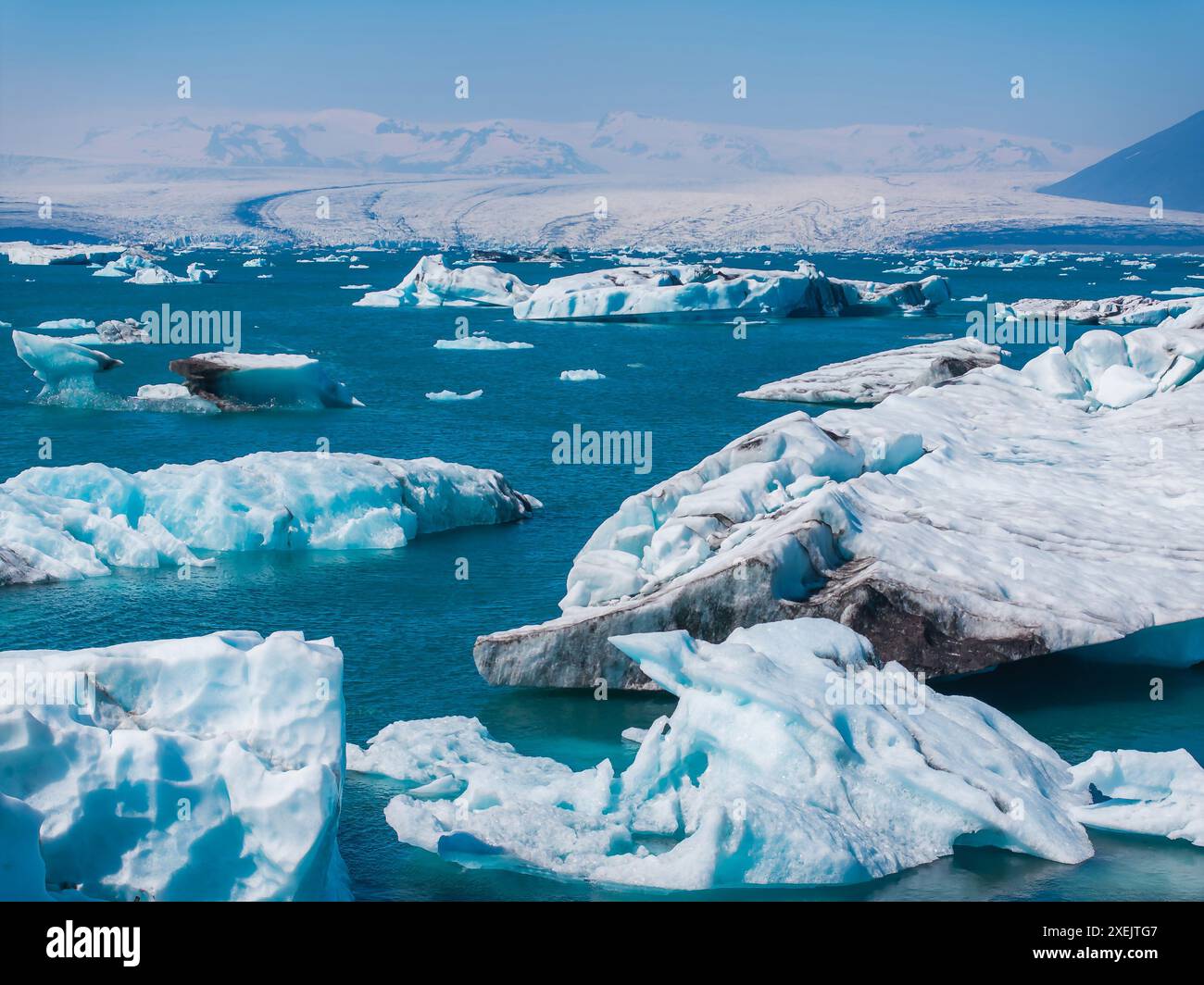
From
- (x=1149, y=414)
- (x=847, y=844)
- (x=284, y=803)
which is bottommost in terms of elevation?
(x=847, y=844)

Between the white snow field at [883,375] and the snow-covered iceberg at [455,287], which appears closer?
the white snow field at [883,375]

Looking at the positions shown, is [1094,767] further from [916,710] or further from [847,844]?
[847,844]

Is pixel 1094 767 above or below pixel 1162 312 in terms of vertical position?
below

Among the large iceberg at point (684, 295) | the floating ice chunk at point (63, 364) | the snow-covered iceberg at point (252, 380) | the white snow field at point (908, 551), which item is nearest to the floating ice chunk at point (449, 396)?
the snow-covered iceberg at point (252, 380)

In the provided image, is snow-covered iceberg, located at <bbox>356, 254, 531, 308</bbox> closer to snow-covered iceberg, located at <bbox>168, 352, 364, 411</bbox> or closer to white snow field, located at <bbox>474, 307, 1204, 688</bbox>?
snow-covered iceberg, located at <bbox>168, 352, 364, 411</bbox>

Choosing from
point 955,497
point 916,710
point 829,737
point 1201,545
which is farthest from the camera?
point 955,497

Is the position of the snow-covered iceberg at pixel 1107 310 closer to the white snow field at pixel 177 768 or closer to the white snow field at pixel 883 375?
the white snow field at pixel 883 375

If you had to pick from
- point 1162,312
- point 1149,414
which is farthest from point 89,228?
point 1149,414

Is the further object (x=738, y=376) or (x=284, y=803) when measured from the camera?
(x=738, y=376)
